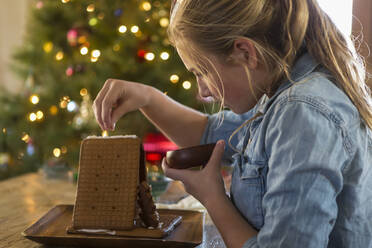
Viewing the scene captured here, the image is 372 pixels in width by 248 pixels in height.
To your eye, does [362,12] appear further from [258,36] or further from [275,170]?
[275,170]

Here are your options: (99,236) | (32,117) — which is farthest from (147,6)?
(99,236)

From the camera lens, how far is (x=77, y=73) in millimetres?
2252

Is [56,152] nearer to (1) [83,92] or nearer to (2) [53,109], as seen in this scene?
(2) [53,109]

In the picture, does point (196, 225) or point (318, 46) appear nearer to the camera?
point (318, 46)

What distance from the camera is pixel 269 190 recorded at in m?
0.64

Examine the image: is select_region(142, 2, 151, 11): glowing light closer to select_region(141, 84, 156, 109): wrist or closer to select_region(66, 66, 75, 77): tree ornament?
select_region(66, 66, 75, 77): tree ornament

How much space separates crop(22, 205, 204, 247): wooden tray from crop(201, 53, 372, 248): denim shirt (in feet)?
0.47

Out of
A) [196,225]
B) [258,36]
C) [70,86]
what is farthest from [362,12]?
[70,86]

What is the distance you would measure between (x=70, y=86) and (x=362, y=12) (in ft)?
4.76

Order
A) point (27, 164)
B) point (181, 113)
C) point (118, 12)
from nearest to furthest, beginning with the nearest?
point (181, 113) → point (118, 12) → point (27, 164)

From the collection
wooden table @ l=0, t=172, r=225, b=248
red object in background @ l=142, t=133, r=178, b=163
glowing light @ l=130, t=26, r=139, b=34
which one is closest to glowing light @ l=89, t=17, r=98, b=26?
glowing light @ l=130, t=26, r=139, b=34

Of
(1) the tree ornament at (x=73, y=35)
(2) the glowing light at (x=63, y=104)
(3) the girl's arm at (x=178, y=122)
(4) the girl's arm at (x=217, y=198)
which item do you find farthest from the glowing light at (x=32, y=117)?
(4) the girl's arm at (x=217, y=198)

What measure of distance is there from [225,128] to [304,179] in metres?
0.53

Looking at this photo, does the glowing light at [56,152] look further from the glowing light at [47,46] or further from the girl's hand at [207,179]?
the girl's hand at [207,179]
